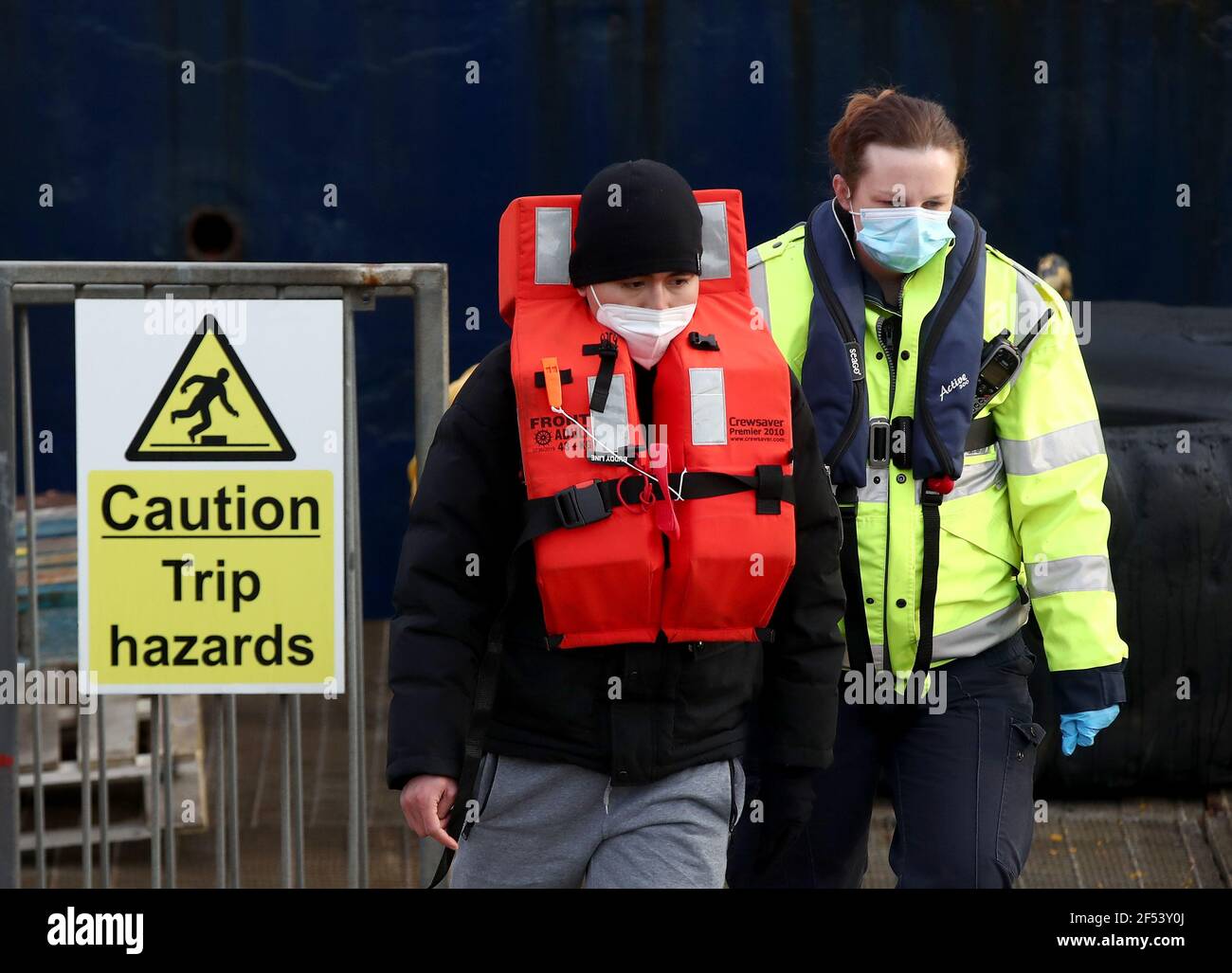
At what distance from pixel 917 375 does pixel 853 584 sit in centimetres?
39

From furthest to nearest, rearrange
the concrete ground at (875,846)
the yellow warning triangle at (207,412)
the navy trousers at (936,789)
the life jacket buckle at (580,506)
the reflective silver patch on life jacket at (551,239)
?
1. the concrete ground at (875,846)
2. the yellow warning triangle at (207,412)
3. the navy trousers at (936,789)
4. the reflective silver patch on life jacket at (551,239)
5. the life jacket buckle at (580,506)

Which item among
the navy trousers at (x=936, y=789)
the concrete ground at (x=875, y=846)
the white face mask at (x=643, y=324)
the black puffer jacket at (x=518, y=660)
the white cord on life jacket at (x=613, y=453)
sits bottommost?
the concrete ground at (x=875, y=846)

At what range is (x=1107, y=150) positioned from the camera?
6.68 metres

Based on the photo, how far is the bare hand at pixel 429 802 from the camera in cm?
251

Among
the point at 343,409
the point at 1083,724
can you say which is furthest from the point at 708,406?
the point at 1083,724

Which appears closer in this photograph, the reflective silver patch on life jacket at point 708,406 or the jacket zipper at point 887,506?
the reflective silver patch on life jacket at point 708,406

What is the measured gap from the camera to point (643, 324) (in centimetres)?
256

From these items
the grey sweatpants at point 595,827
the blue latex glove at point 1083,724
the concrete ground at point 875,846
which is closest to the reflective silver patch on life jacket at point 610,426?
the grey sweatpants at point 595,827

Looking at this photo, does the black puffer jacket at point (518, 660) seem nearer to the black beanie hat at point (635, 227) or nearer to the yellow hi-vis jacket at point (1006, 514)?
the black beanie hat at point (635, 227)

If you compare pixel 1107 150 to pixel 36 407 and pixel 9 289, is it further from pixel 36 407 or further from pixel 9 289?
pixel 9 289

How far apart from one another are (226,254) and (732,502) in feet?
14.5

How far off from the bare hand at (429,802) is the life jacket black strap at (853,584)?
797 millimetres

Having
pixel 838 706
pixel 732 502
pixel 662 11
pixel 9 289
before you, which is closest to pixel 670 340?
→ pixel 732 502

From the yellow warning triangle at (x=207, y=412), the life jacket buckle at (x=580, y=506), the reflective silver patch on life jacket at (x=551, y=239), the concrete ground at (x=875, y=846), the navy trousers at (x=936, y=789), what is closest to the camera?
the life jacket buckle at (x=580, y=506)
